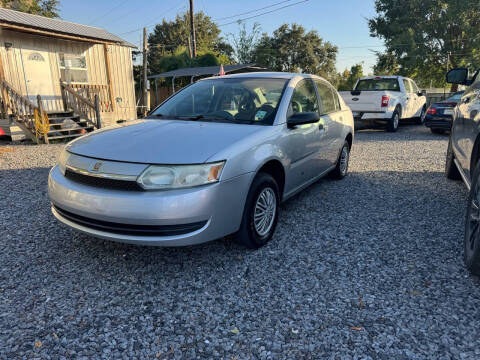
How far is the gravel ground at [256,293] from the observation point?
207 cm

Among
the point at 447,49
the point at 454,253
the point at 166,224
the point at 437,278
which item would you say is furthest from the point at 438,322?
the point at 447,49

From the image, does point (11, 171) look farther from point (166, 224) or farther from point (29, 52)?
point (29, 52)

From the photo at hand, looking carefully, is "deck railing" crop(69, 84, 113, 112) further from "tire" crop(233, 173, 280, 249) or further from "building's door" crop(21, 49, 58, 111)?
"tire" crop(233, 173, 280, 249)

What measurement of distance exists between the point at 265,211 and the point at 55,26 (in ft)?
39.2

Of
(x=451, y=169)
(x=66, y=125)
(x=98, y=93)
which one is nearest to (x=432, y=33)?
(x=98, y=93)

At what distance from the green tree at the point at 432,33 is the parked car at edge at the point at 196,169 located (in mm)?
26972

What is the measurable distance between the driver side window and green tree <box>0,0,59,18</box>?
2957cm

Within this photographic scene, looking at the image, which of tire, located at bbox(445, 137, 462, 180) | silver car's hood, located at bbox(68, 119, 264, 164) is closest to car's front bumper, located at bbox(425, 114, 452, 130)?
tire, located at bbox(445, 137, 462, 180)

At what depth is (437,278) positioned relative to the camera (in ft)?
9.06

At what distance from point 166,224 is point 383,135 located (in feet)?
33.7

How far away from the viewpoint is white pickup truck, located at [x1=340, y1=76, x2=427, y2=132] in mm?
10883

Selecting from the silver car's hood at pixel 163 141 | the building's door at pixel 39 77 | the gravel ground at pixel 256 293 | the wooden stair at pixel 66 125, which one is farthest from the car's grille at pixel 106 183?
the building's door at pixel 39 77

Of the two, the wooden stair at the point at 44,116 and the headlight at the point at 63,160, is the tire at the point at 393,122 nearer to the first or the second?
the wooden stair at the point at 44,116

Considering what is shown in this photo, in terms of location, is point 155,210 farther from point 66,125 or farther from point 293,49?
point 293,49
